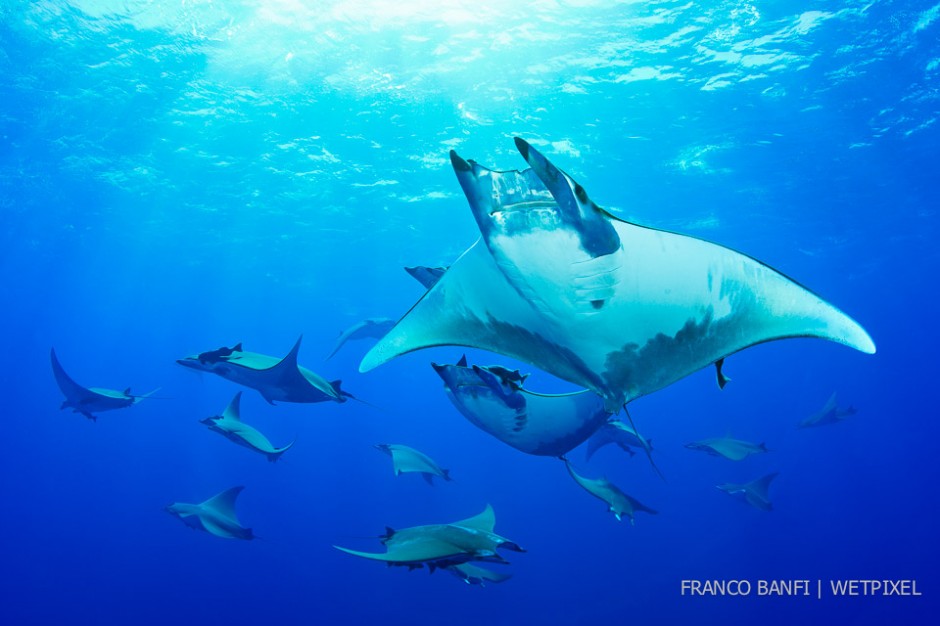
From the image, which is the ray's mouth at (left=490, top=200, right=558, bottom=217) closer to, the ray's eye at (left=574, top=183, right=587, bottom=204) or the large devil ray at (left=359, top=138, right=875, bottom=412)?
the large devil ray at (left=359, top=138, right=875, bottom=412)

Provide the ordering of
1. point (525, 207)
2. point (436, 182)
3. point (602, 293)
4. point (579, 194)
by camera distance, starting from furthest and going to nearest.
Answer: point (436, 182) → point (602, 293) → point (525, 207) → point (579, 194)

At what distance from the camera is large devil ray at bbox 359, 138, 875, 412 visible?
228 centimetres

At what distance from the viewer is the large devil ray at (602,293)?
2.28 m

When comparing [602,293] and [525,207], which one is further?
[602,293]

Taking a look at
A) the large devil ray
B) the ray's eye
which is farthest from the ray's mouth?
the ray's eye

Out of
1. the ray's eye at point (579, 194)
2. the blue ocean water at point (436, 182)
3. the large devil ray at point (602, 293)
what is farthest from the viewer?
the blue ocean water at point (436, 182)

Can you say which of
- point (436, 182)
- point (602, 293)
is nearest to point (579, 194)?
point (602, 293)

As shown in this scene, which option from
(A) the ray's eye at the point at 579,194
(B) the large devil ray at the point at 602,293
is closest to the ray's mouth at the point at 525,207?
(B) the large devil ray at the point at 602,293

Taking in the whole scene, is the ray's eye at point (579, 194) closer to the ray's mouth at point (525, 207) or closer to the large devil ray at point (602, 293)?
the large devil ray at point (602, 293)

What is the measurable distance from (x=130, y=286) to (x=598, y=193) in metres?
30.7

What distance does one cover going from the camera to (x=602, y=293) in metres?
2.54

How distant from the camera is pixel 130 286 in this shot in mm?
33531

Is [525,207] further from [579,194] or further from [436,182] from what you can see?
[436,182]

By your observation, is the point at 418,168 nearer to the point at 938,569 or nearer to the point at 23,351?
the point at 938,569
